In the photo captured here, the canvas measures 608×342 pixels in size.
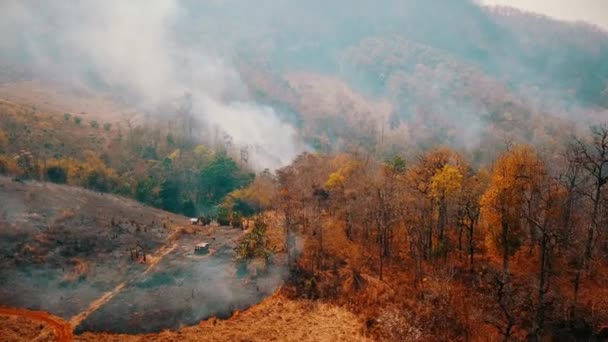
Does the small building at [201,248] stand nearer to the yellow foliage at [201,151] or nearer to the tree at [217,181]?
the tree at [217,181]

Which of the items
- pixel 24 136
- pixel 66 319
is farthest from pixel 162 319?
pixel 24 136

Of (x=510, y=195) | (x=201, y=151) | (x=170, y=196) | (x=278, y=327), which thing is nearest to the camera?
(x=278, y=327)

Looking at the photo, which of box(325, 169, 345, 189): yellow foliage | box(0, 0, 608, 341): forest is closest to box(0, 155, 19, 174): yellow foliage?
box(0, 0, 608, 341): forest

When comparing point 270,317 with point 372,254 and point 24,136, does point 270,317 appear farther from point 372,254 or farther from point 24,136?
point 24,136

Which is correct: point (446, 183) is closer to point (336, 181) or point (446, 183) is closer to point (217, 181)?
point (336, 181)

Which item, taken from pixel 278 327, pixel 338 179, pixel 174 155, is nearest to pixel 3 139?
pixel 174 155

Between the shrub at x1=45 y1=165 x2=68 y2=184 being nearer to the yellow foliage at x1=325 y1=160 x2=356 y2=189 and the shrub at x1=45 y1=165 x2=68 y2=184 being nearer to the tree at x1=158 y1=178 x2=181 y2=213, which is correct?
the tree at x1=158 y1=178 x2=181 y2=213
